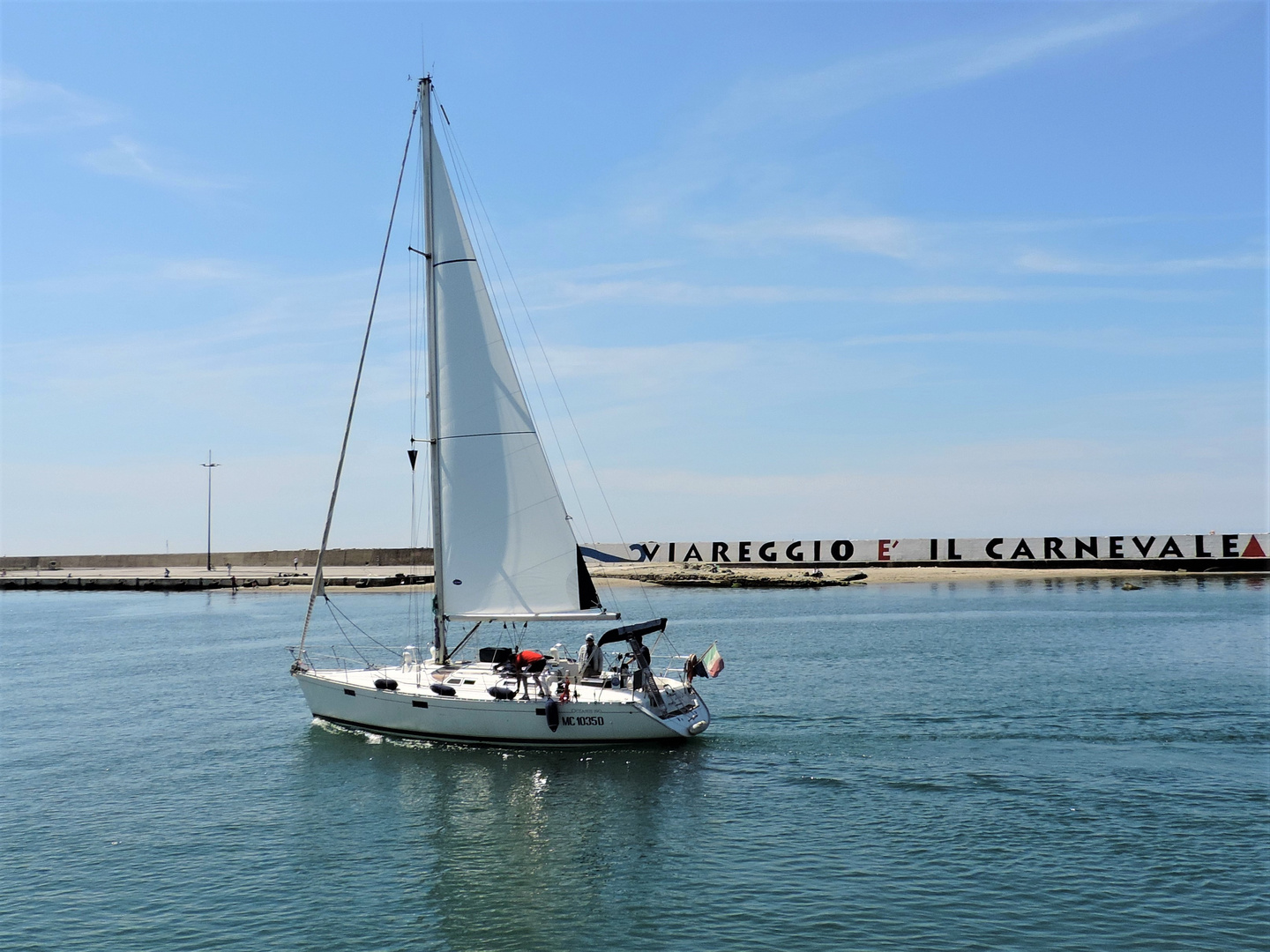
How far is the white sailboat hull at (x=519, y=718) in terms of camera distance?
29.3m

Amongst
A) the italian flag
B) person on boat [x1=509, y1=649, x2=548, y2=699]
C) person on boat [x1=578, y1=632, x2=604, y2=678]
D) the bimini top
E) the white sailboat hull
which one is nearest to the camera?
the white sailboat hull

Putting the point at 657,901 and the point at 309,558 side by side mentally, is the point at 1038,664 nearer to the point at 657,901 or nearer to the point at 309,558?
the point at 657,901

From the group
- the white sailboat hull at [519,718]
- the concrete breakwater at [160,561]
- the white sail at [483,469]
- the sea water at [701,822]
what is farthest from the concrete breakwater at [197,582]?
the white sail at [483,469]

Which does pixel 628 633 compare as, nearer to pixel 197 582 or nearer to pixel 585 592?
pixel 585 592

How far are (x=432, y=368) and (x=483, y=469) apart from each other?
3.64 meters

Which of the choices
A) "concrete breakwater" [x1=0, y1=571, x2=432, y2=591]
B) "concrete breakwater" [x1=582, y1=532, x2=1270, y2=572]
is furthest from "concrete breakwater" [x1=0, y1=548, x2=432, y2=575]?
"concrete breakwater" [x1=582, y1=532, x2=1270, y2=572]

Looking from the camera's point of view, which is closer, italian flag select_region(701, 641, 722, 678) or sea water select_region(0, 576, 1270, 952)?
sea water select_region(0, 576, 1270, 952)

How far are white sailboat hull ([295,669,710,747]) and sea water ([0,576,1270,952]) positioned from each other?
70cm

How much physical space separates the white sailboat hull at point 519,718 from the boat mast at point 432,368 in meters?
2.98

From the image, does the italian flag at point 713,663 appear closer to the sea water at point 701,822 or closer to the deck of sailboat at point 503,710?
the deck of sailboat at point 503,710

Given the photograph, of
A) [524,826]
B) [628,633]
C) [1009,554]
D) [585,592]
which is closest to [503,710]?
Answer: [628,633]

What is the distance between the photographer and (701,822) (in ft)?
79.8

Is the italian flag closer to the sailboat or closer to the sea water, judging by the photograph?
the sailboat

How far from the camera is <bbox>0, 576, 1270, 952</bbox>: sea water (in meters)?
18.8
